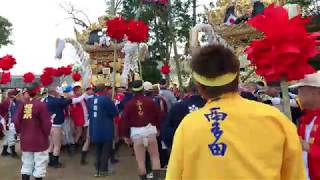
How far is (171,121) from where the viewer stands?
6227 mm

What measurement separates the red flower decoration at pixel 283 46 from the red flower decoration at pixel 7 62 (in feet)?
28.8

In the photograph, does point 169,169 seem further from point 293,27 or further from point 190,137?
point 293,27

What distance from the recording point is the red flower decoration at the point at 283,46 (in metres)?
2.82

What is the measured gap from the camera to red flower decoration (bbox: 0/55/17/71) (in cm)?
1061

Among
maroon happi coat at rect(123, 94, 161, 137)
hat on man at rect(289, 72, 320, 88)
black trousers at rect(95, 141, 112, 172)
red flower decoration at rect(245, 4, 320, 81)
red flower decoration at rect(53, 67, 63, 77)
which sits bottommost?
black trousers at rect(95, 141, 112, 172)

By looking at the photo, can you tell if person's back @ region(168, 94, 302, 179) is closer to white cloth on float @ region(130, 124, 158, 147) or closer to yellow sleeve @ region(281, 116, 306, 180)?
yellow sleeve @ region(281, 116, 306, 180)

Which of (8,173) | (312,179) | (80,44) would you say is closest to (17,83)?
(80,44)

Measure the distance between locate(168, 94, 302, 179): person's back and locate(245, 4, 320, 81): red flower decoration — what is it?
0.44 metres

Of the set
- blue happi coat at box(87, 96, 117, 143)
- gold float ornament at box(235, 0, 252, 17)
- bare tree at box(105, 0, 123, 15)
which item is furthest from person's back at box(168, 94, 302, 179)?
bare tree at box(105, 0, 123, 15)

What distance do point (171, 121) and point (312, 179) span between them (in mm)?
3121

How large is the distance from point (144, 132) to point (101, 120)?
134 centimetres

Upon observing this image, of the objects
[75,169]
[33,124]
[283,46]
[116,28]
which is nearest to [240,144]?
[283,46]

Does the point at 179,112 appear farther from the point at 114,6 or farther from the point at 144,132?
the point at 114,6

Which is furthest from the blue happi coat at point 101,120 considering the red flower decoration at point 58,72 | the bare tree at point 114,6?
the bare tree at point 114,6
